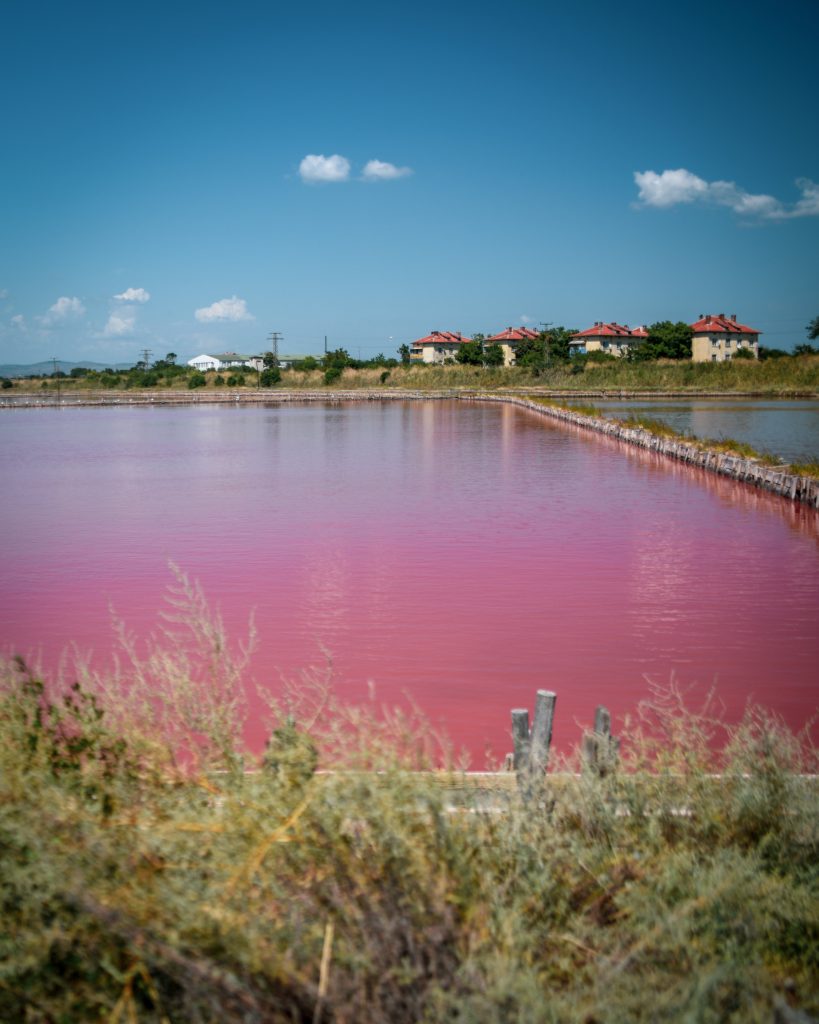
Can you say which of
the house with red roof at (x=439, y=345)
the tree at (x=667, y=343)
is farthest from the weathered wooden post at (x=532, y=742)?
the house with red roof at (x=439, y=345)

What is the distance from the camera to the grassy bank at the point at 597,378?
5812 centimetres

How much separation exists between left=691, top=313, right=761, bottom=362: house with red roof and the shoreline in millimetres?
28089

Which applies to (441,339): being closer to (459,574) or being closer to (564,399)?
(564,399)

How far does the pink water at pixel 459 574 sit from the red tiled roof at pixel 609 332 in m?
74.1

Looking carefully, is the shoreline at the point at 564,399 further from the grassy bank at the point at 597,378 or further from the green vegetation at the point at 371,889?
the green vegetation at the point at 371,889

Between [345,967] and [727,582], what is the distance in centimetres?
880

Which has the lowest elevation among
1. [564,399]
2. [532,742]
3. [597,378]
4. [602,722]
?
[532,742]

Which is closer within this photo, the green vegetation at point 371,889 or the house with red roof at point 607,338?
the green vegetation at point 371,889

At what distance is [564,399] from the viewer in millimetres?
51906

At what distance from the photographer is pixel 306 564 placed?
11719mm

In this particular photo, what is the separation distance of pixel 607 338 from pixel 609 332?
652 mm

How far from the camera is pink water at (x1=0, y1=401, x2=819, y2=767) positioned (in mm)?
7602

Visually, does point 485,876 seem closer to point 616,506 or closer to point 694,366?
point 616,506

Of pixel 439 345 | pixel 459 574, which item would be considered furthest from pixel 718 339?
pixel 459 574
